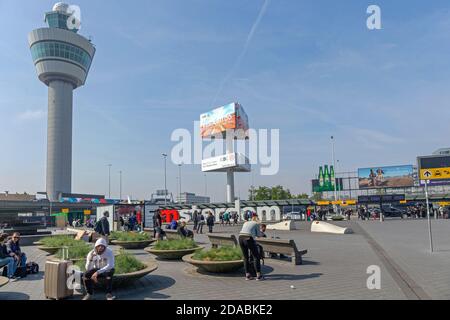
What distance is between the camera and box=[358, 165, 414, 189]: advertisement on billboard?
76312 millimetres

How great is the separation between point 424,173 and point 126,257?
452 inches

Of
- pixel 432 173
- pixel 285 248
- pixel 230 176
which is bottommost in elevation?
pixel 285 248

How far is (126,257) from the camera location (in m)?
8.70

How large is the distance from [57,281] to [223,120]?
5310 centimetres

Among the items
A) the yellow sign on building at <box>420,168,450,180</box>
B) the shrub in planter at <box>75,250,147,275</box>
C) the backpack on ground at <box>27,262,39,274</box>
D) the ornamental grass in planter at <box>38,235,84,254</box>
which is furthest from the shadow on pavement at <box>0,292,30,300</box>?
the yellow sign on building at <box>420,168,450,180</box>

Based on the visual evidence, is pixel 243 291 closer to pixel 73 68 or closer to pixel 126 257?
pixel 126 257

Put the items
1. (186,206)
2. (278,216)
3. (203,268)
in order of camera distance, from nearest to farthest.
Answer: (203,268), (278,216), (186,206)

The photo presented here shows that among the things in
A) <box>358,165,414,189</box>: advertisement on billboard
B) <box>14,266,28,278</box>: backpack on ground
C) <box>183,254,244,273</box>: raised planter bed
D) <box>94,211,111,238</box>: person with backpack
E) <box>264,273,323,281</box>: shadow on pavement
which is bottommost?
<box>264,273,323,281</box>: shadow on pavement

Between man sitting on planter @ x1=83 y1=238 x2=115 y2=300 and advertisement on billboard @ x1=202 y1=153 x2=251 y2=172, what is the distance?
5146 centimetres

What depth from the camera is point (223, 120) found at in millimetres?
59625

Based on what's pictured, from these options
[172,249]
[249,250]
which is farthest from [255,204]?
[249,250]

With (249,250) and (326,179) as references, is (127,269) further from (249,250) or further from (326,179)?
(326,179)

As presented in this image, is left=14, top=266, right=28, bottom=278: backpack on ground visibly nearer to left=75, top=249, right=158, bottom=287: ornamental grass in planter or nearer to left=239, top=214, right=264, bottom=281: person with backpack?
left=75, top=249, right=158, bottom=287: ornamental grass in planter
